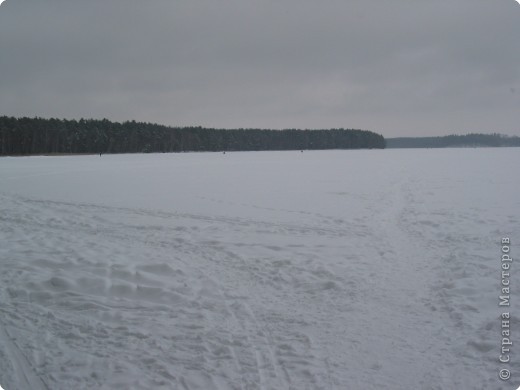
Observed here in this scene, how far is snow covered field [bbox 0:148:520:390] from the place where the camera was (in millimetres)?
3668

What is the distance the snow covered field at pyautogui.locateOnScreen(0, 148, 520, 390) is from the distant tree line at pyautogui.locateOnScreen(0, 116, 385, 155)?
154ft

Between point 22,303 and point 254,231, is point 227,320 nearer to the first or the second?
point 22,303

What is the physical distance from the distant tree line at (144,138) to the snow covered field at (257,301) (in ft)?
154

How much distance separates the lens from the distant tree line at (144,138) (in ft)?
220

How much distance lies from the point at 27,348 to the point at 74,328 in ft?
1.75

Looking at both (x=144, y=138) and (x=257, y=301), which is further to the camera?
(x=144, y=138)

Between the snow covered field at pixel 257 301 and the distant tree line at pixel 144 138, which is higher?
the distant tree line at pixel 144 138

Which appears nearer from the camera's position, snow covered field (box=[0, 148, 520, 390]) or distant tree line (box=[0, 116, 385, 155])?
snow covered field (box=[0, 148, 520, 390])

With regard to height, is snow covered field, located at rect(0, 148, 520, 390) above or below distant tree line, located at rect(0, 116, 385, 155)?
below

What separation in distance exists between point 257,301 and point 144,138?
4158 inches

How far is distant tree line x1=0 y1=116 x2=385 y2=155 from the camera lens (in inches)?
2645

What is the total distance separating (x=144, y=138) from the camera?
105 metres

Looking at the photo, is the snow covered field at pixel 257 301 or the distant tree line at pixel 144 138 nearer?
the snow covered field at pixel 257 301

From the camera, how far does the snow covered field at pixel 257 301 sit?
12.0ft
